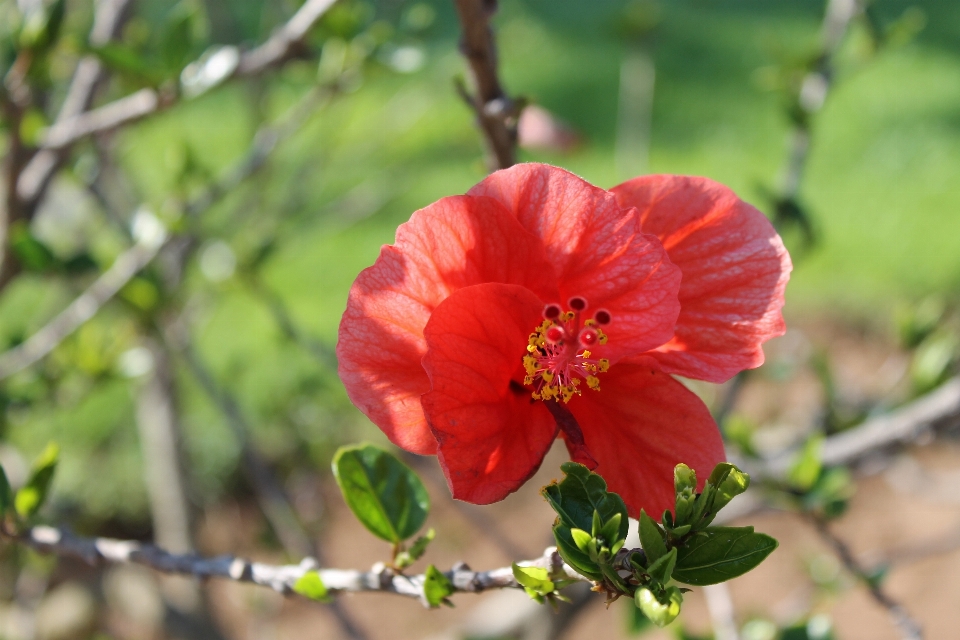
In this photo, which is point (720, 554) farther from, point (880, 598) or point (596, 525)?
point (880, 598)

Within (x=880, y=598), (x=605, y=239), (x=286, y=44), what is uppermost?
(x=286, y=44)

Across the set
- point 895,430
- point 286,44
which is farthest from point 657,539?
point 286,44

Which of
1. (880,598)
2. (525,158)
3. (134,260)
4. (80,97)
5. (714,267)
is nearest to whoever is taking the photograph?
(714,267)

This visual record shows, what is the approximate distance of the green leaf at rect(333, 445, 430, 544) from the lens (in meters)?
0.98

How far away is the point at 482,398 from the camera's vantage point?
827mm

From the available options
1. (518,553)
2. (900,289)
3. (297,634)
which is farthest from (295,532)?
(900,289)

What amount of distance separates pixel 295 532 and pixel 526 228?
1.65m

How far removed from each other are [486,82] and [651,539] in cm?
52

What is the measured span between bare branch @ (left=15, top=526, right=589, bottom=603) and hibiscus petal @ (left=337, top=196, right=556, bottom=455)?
14 cm

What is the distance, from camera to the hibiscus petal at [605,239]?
812 mm

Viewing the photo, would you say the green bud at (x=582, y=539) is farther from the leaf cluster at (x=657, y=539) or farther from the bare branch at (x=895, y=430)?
the bare branch at (x=895, y=430)

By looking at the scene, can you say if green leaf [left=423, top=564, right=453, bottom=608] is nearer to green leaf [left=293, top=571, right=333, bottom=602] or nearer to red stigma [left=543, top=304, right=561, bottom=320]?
green leaf [left=293, top=571, right=333, bottom=602]

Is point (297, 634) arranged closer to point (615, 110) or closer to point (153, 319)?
point (153, 319)

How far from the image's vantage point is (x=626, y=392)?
881 mm
